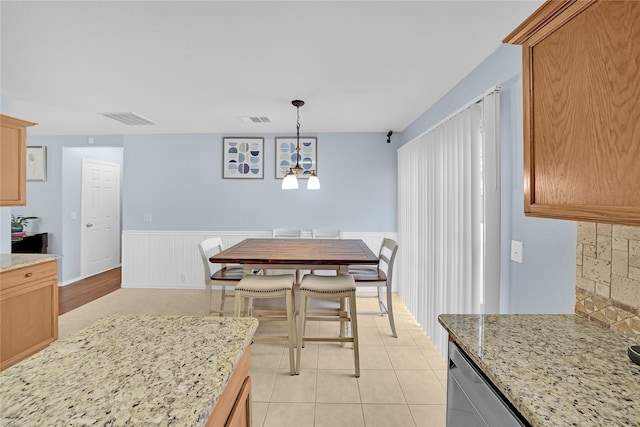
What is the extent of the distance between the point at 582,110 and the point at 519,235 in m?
1.00

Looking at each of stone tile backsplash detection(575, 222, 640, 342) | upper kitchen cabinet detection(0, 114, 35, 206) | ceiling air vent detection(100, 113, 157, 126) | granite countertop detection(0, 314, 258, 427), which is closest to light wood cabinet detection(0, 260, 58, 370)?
upper kitchen cabinet detection(0, 114, 35, 206)

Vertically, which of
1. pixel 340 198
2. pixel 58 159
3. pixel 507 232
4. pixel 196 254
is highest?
pixel 58 159

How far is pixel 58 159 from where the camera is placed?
A: 4.86 meters

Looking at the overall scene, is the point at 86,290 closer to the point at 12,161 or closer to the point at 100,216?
the point at 100,216

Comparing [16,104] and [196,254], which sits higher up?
[16,104]

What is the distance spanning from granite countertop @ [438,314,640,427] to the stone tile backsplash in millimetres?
58

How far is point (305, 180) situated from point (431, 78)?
8.08ft

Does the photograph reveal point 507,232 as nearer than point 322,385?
Yes

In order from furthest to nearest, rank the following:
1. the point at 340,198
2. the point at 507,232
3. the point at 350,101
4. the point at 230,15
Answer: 1. the point at 340,198
2. the point at 350,101
3. the point at 507,232
4. the point at 230,15

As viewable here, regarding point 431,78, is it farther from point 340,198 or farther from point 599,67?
point 340,198

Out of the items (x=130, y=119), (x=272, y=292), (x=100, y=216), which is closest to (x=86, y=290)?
(x=100, y=216)

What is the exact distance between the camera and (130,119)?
386 cm

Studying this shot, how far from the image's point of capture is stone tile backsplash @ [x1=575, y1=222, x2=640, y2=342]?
1.12 m

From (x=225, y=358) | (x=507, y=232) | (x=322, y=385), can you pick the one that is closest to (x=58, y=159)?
(x=322, y=385)
